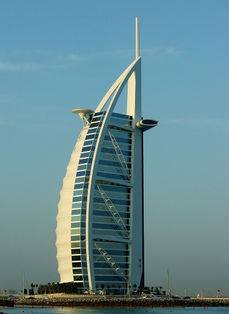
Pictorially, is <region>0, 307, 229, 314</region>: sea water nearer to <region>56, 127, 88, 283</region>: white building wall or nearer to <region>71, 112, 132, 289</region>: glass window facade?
<region>71, 112, 132, 289</region>: glass window facade

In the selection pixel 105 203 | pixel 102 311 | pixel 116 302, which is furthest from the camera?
pixel 105 203

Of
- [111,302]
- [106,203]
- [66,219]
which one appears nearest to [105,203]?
[106,203]

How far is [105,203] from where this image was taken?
16788 centimetres

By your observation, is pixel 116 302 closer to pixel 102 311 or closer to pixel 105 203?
pixel 102 311

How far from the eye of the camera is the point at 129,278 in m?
170

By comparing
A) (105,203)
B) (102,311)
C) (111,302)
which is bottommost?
(102,311)

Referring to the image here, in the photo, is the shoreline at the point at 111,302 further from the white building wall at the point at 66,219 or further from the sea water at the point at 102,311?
the white building wall at the point at 66,219

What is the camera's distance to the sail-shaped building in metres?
165

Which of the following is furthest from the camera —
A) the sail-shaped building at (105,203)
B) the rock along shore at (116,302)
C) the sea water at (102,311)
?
the sail-shaped building at (105,203)

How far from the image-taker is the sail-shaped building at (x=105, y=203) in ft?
540

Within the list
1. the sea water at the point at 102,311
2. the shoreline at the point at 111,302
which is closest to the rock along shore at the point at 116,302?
the shoreline at the point at 111,302

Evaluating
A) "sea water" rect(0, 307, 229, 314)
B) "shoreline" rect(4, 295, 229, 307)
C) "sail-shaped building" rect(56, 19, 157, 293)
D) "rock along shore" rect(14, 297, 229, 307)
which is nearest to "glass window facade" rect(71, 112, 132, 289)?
"sail-shaped building" rect(56, 19, 157, 293)

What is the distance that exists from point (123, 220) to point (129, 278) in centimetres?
1455

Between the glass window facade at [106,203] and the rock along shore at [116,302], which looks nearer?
the rock along shore at [116,302]
